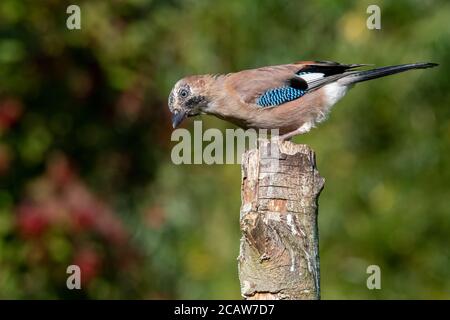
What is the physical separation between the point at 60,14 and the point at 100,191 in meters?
2.13

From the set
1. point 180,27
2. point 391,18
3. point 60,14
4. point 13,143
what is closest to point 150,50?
point 180,27

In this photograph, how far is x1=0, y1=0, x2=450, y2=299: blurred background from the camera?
409 inches

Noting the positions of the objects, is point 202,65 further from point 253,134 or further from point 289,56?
point 253,134

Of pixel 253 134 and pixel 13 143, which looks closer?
pixel 253 134

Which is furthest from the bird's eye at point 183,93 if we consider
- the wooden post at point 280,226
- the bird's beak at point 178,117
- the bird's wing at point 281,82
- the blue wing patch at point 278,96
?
the wooden post at point 280,226

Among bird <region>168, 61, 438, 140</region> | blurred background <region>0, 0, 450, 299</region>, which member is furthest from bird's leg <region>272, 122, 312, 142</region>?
blurred background <region>0, 0, 450, 299</region>

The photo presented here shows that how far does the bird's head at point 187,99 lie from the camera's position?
7.83 meters

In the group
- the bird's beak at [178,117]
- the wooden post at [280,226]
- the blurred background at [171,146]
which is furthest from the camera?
the blurred background at [171,146]

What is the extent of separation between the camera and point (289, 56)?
35.7 feet

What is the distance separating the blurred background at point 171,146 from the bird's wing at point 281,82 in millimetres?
2257

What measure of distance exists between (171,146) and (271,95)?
3844mm

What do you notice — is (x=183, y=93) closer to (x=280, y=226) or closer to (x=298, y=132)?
(x=298, y=132)

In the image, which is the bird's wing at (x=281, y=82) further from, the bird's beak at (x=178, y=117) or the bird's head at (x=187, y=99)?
the bird's beak at (x=178, y=117)

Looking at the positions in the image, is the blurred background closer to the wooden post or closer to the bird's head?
the bird's head
